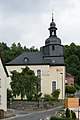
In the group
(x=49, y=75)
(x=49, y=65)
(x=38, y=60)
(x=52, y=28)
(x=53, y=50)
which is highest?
(x=52, y=28)

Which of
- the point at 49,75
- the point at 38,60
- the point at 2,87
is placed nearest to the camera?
the point at 2,87

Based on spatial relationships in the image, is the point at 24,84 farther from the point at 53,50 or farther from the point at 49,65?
the point at 53,50

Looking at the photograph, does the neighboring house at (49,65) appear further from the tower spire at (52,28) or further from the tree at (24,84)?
the tree at (24,84)

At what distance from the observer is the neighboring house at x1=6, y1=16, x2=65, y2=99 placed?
251 ft

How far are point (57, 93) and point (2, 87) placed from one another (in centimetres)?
2541

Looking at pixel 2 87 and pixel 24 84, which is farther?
pixel 24 84

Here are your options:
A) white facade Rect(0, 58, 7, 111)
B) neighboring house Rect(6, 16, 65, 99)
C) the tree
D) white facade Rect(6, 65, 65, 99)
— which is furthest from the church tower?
white facade Rect(0, 58, 7, 111)

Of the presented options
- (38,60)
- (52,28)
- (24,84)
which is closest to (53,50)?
(38,60)

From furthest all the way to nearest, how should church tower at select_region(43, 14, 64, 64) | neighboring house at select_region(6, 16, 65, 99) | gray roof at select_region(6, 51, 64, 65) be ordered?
church tower at select_region(43, 14, 64, 64) → gray roof at select_region(6, 51, 64, 65) → neighboring house at select_region(6, 16, 65, 99)

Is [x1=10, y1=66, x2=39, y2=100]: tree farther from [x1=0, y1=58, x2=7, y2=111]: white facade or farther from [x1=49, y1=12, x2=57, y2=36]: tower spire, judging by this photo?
[x1=49, y1=12, x2=57, y2=36]: tower spire

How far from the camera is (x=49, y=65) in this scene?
3019 inches

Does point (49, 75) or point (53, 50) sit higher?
point (53, 50)

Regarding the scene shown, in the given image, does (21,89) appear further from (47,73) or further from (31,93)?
(47,73)

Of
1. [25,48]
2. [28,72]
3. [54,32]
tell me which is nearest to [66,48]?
[25,48]
